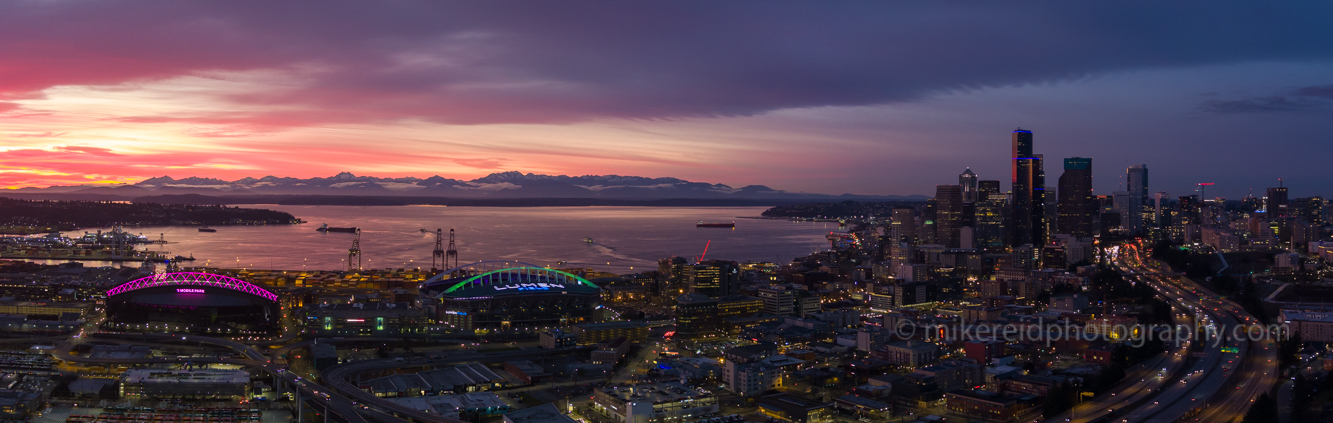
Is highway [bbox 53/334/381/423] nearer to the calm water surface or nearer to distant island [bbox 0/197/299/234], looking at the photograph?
the calm water surface

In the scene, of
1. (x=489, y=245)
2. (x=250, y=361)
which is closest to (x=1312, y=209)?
(x=489, y=245)

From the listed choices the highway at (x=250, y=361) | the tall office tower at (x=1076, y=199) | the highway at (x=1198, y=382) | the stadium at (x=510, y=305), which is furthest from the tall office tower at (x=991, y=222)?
the highway at (x=250, y=361)

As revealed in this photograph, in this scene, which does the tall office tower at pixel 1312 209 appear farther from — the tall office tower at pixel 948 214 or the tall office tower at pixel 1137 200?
the tall office tower at pixel 948 214

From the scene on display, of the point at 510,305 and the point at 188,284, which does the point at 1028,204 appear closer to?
the point at 510,305

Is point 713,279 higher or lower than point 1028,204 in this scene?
lower

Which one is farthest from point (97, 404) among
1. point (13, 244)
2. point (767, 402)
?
point (13, 244)

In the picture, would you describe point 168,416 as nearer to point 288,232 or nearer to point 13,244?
point 13,244

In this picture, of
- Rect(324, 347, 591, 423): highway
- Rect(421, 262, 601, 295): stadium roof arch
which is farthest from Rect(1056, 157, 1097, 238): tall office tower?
Rect(324, 347, 591, 423): highway
